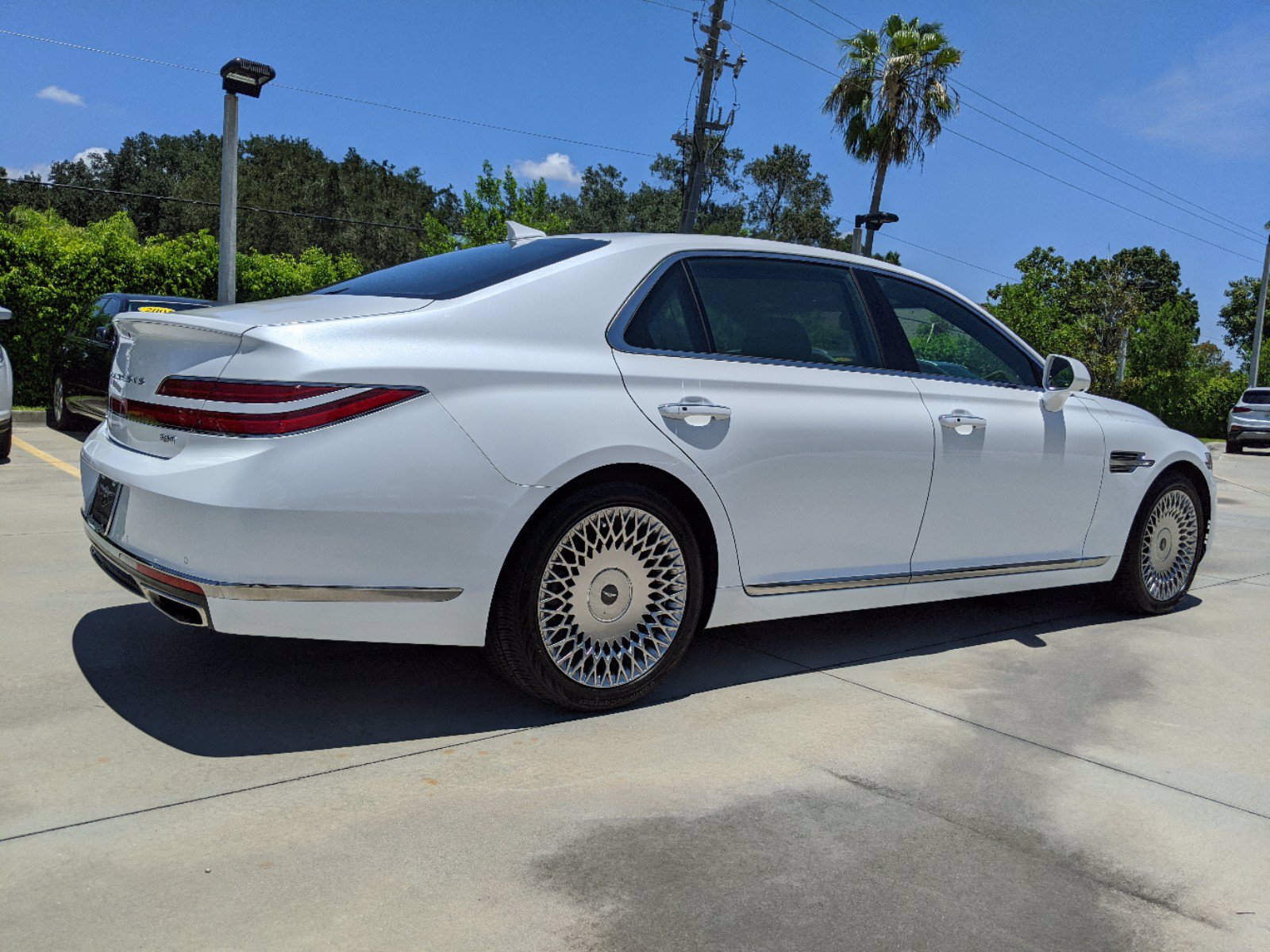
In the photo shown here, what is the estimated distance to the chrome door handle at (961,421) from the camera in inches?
174

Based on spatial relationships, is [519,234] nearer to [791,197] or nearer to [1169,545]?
[1169,545]

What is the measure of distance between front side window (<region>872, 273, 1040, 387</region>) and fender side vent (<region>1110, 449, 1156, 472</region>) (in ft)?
1.92

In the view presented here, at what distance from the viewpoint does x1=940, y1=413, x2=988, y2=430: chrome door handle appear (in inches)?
174

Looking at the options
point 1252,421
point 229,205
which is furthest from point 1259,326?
point 229,205

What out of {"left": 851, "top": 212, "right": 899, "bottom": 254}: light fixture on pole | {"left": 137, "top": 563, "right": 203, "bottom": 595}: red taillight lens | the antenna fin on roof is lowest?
{"left": 137, "top": 563, "right": 203, "bottom": 595}: red taillight lens

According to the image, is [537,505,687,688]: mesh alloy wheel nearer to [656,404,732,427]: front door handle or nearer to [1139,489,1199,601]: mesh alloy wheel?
[656,404,732,427]: front door handle

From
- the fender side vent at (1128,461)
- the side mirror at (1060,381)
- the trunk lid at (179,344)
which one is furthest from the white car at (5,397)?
the fender side vent at (1128,461)

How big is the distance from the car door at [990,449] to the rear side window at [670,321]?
1069mm

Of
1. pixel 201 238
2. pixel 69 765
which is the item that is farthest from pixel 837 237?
pixel 69 765

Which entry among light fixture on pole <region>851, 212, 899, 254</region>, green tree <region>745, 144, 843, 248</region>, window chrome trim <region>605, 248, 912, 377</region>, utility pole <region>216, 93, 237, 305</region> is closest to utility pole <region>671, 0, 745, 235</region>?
light fixture on pole <region>851, 212, 899, 254</region>

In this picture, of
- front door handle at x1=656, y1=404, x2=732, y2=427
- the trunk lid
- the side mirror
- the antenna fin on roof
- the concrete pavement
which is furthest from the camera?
the side mirror

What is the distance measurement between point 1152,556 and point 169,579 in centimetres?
470

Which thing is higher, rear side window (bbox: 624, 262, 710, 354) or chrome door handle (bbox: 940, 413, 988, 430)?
rear side window (bbox: 624, 262, 710, 354)

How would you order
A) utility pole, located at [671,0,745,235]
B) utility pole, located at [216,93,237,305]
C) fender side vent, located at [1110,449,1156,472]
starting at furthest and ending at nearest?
utility pole, located at [671,0,745,235] → utility pole, located at [216,93,237,305] → fender side vent, located at [1110,449,1156,472]
